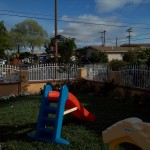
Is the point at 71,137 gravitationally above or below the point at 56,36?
below

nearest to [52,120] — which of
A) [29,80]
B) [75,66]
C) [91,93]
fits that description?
[91,93]

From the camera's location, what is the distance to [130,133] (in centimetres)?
363

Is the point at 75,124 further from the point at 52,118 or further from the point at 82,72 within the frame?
the point at 82,72

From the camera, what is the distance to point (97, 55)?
45406 mm

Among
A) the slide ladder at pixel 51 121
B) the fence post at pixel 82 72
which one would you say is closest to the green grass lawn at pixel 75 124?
the slide ladder at pixel 51 121

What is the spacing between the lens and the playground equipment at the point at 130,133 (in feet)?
11.4

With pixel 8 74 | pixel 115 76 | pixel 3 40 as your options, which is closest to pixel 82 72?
pixel 115 76

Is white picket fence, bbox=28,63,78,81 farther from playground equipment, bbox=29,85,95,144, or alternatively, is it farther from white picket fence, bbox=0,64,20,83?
playground equipment, bbox=29,85,95,144

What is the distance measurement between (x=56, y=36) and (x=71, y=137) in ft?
51.4

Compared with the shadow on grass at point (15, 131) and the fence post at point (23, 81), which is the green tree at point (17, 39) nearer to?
the fence post at point (23, 81)

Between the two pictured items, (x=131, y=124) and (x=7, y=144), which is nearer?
(x=131, y=124)

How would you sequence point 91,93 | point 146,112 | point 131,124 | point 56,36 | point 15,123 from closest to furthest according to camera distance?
point 131,124
point 15,123
point 146,112
point 91,93
point 56,36

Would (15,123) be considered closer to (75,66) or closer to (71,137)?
(71,137)

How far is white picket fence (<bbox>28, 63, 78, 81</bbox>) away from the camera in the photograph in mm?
15398
